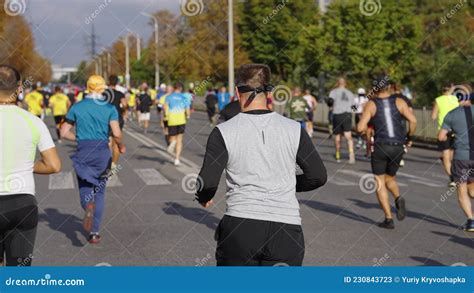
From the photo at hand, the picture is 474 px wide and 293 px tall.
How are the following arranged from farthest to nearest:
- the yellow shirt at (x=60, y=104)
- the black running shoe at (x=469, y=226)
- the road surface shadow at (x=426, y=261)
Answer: the yellow shirt at (x=60, y=104), the black running shoe at (x=469, y=226), the road surface shadow at (x=426, y=261)

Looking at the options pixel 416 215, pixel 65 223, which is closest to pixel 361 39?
pixel 416 215

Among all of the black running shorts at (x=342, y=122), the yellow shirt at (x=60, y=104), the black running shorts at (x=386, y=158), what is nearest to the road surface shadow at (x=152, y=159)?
the black running shorts at (x=342, y=122)

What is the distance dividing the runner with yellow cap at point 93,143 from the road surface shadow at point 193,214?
161 centimetres

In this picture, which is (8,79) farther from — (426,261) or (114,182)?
(114,182)

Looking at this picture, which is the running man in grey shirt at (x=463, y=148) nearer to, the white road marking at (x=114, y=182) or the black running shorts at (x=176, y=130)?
the white road marking at (x=114, y=182)

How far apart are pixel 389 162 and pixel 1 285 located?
A: 637 cm

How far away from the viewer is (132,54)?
89.9 meters

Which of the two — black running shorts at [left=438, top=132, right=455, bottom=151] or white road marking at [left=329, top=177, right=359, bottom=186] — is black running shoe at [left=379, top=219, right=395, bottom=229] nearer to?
black running shorts at [left=438, top=132, right=455, bottom=151]

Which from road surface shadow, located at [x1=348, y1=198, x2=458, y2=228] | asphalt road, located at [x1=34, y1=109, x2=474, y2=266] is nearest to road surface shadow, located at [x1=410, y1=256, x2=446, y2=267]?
asphalt road, located at [x1=34, y1=109, x2=474, y2=266]

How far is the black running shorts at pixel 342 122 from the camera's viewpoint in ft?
58.1

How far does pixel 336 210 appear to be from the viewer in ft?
35.3

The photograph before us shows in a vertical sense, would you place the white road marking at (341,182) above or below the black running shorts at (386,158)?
below

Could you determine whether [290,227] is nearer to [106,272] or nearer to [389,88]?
[106,272]

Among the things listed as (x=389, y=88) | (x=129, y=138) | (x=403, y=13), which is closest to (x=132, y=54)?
(x=403, y=13)
